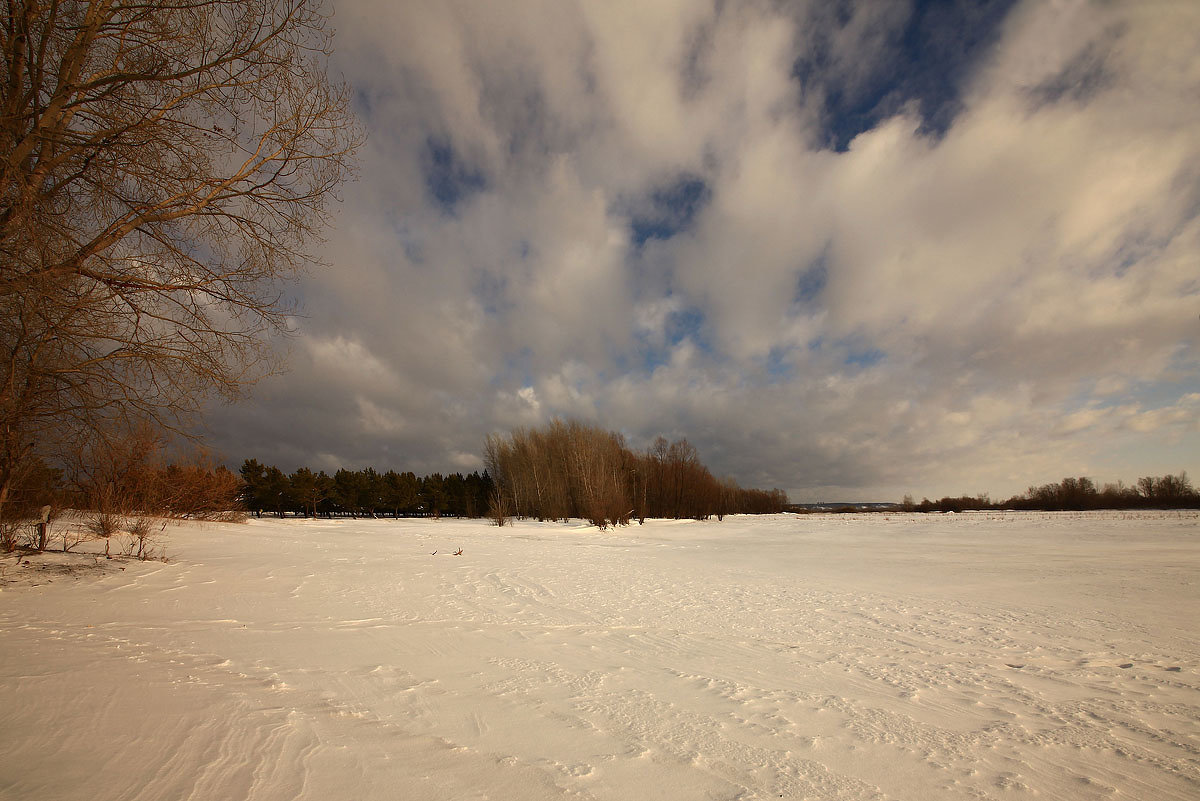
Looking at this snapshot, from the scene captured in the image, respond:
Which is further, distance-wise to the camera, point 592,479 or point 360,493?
point 360,493

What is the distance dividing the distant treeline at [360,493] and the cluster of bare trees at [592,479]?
20.9 ft

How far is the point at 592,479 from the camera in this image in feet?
142

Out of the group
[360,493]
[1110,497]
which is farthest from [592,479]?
[1110,497]

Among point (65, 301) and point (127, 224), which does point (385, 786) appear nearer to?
point (65, 301)

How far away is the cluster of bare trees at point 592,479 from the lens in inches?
1597

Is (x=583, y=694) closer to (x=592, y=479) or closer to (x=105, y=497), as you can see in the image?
(x=105, y=497)

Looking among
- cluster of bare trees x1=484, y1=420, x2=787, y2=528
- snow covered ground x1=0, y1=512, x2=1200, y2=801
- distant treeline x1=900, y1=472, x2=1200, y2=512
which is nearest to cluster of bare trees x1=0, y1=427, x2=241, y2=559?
snow covered ground x1=0, y1=512, x2=1200, y2=801

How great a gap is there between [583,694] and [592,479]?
131 ft

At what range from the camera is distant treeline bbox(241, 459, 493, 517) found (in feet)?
171

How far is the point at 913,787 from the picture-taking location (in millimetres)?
2512

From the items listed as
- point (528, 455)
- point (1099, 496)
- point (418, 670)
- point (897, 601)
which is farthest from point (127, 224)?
point (1099, 496)

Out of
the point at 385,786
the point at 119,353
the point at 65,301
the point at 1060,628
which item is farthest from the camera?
the point at 1060,628

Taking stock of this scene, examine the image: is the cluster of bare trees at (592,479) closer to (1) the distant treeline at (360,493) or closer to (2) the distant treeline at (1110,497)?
(1) the distant treeline at (360,493)

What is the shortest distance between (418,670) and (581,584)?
5.64 meters
